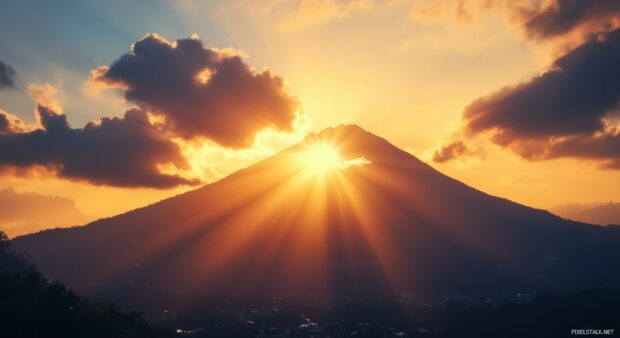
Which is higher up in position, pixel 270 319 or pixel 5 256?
pixel 5 256

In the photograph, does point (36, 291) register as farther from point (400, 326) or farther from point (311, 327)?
point (400, 326)

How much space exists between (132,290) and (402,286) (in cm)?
9755

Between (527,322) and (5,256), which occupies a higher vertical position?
(5,256)

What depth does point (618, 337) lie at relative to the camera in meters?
141

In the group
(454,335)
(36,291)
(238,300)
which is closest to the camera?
(36,291)

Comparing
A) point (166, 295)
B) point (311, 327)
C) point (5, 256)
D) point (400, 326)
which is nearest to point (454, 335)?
point (400, 326)

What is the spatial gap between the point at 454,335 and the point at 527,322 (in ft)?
89.1

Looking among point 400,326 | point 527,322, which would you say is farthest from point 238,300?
point 527,322

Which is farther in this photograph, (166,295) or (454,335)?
(166,295)

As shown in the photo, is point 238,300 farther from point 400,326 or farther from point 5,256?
point 5,256

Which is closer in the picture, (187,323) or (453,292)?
(187,323)

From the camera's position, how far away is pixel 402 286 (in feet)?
649

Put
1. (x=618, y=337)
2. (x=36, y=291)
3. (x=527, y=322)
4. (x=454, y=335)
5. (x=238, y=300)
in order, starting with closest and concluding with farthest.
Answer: (x=36, y=291) < (x=618, y=337) < (x=454, y=335) < (x=527, y=322) < (x=238, y=300)

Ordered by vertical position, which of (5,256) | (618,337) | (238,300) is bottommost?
(618,337)
